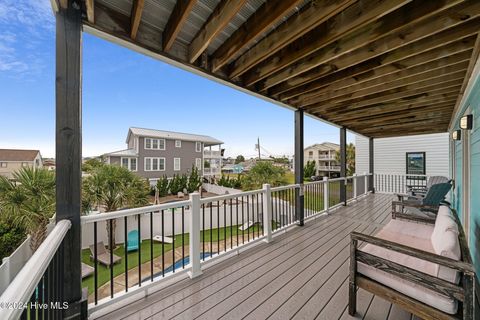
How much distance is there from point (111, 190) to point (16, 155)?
35.7ft

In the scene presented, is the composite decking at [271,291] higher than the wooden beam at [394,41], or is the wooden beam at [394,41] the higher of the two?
the wooden beam at [394,41]

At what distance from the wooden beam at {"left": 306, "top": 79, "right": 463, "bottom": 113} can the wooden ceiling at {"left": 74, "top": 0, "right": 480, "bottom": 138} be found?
0.07 feet

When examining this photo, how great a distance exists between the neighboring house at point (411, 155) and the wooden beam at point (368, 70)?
386 inches

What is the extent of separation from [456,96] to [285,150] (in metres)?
45.9

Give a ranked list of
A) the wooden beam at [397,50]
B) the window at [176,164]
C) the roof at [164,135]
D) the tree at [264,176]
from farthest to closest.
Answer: the window at [176,164]
the roof at [164,135]
the tree at [264,176]
the wooden beam at [397,50]

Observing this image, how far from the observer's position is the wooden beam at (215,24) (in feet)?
5.60

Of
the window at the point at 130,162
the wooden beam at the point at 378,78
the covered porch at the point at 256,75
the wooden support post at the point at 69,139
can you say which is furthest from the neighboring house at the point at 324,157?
the wooden support post at the point at 69,139

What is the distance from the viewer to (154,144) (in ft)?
61.8

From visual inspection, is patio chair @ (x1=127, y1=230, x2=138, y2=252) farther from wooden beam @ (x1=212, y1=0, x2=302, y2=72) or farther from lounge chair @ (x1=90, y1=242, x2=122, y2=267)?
wooden beam @ (x1=212, y1=0, x2=302, y2=72)

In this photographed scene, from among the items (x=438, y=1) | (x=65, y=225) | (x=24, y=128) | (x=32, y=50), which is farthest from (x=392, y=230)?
(x=24, y=128)

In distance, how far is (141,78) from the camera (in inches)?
706

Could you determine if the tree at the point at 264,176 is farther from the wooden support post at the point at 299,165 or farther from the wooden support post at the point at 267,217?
the wooden support post at the point at 267,217

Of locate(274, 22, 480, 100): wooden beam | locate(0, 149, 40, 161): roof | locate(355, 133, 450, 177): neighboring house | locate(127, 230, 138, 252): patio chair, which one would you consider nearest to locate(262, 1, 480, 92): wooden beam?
locate(274, 22, 480, 100): wooden beam

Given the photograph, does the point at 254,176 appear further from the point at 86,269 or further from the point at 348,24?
the point at 348,24
